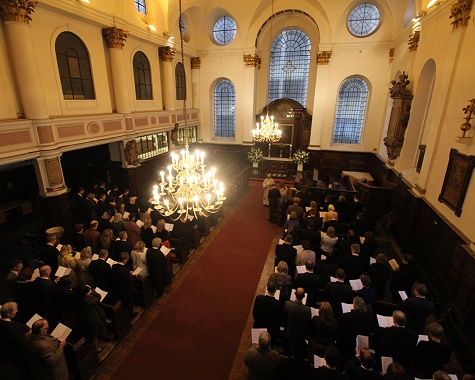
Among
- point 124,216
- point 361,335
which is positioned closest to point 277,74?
point 124,216

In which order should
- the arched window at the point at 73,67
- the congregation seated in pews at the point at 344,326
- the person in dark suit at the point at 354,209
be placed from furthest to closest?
the person in dark suit at the point at 354,209
the arched window at the point at 73,67
the congregation seated in pews at the point at 344,326

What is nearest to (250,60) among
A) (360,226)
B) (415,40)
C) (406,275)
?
(415,40)

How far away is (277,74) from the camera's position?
17.5 m

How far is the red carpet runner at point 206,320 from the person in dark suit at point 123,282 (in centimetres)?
78

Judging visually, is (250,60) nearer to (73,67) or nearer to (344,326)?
(73,67)

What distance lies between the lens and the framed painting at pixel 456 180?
5.94m

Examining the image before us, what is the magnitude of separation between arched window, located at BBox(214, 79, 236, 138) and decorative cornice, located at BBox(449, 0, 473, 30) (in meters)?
12.2

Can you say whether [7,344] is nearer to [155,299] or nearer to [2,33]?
[155,299]

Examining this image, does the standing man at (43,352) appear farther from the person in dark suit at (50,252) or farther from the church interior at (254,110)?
the person in dark suit at (50,252)

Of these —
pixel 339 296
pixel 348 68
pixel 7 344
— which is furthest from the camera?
pixel 348 68

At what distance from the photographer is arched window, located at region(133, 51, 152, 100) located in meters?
12.0

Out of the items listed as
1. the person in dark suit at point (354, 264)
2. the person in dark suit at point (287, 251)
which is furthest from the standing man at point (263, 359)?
the person in dark suit at point (354, 264)

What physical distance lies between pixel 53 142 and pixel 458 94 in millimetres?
10904

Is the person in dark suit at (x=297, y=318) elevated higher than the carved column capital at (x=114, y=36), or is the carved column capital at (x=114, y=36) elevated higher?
the carved column capital at (x=114, y=36)
